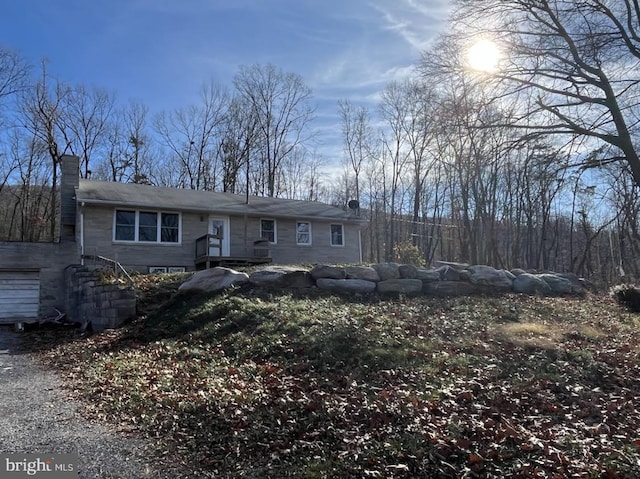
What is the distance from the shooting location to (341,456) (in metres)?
3.52

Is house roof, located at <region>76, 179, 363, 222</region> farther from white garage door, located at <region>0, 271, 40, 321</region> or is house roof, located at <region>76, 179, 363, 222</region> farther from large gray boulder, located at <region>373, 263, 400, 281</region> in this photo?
large gray boulder, located at <region>373, 263, 400, 281</region>

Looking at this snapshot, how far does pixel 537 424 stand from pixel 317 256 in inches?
628

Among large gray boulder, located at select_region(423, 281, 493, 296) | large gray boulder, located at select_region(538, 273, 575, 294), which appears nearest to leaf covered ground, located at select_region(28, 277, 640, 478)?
large gray boulder, located at select_region(423, 281, 493, 296)

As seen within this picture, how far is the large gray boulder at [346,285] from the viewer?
10.8 m

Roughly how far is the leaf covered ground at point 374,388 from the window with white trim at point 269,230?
30.7ft

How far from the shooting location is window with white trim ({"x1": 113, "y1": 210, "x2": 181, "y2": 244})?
52.0 ft

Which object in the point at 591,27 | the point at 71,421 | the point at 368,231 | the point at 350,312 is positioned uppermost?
the point at 591,27

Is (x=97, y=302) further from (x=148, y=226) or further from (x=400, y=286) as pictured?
(x=400, y=286)

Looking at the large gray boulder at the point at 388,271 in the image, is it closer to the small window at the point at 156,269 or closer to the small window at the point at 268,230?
the small window at the point at 268,230

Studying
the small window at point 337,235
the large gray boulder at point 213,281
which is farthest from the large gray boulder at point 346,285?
the small window at point 337,235

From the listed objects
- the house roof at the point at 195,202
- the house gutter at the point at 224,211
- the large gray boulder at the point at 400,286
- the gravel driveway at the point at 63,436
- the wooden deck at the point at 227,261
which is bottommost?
the gravel driveway at the point at 63,436

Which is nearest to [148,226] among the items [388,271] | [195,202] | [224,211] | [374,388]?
[195,202]

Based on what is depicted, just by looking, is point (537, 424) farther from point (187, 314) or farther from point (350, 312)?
point (187, 314)

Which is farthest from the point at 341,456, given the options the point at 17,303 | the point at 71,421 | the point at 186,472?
the point at 17,303
